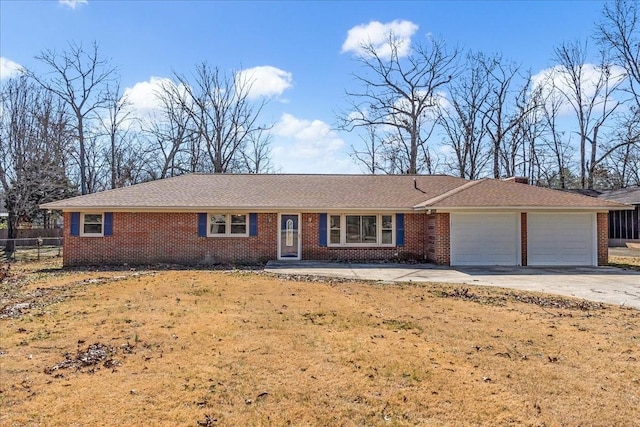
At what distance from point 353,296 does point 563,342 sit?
14.9 feet

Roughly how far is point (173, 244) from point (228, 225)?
2218 millimetres

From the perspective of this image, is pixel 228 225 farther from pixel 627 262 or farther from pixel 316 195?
pixel 627 262

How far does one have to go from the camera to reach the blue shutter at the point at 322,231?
663 inches

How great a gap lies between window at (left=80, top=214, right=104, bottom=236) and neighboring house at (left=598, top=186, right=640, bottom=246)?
27.0 m

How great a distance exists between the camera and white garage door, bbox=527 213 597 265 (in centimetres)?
1562

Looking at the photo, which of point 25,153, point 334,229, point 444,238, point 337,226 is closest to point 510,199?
point 444,238

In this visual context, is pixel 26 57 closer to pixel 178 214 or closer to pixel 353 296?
pixel 178 214

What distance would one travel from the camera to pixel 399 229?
17078 millimetres

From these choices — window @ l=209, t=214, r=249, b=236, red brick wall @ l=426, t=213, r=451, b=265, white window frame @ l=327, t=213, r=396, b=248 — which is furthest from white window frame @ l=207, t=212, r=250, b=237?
red brick wall @ l=426, t=213, r=451, b=265

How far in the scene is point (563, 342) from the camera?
6215 mm

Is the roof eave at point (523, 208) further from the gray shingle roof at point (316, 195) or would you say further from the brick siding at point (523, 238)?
the brick siding at point (523, 238)

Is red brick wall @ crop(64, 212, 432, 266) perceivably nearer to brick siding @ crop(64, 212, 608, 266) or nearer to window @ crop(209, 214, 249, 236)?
brick siding @ crop(64, 212, 608, 266)

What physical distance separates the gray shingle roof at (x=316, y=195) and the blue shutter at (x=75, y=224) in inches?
18.2

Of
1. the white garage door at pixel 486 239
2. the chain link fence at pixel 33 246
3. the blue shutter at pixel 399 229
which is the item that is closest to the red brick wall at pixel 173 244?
the blue shutter at pixel 399 229
